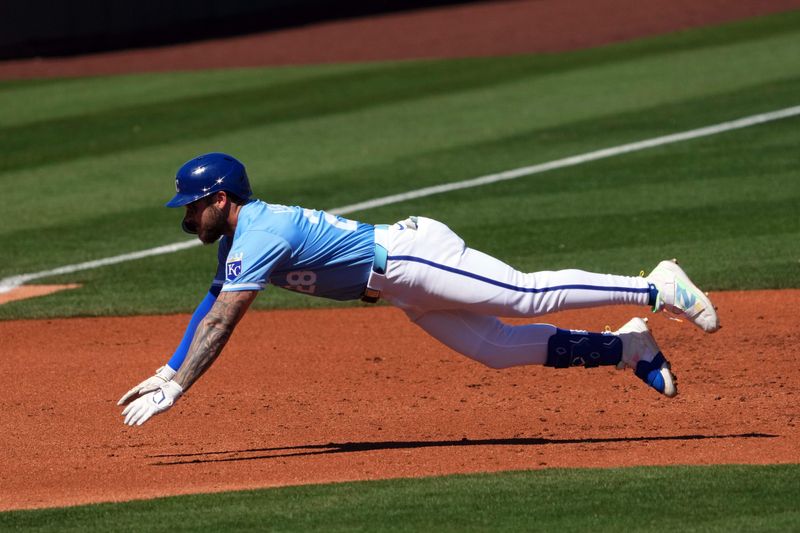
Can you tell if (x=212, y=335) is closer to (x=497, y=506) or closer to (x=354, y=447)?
(x=354, y=447)

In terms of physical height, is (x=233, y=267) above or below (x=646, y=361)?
above

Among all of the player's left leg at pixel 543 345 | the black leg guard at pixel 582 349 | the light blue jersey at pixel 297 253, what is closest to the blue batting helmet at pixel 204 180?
the light blue jersey at pixel 297 253

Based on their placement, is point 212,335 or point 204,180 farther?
point 204,180

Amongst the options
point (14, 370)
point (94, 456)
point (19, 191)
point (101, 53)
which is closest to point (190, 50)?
point (101, 53)

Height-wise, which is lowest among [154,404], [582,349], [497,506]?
[497,506]

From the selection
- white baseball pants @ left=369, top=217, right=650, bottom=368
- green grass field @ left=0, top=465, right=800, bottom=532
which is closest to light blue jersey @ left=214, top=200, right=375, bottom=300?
white baseball pants @ left=369, top=217, right=650, bottom=368

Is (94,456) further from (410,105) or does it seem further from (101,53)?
(101,53)

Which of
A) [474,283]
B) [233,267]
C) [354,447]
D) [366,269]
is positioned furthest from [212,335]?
[474,283]

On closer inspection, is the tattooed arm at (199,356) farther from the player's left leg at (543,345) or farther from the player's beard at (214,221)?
the player's left leg at (543,345)
